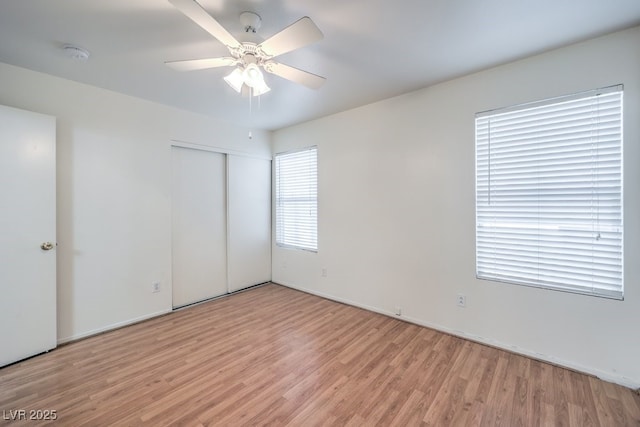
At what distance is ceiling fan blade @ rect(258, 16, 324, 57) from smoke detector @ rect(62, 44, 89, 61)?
1.58 meters

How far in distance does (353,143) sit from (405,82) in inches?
38.3

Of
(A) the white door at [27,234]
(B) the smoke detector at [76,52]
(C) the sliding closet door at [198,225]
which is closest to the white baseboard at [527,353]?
(C) the sliding closet door at [198,225]

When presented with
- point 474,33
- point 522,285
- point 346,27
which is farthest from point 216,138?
point 522,285

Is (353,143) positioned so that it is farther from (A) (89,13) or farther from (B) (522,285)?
(A) (89,13)

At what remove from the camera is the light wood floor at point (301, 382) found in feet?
5.42

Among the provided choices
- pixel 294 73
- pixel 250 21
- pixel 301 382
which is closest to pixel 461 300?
pixel 301 382

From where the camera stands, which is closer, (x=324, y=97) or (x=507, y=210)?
(x=507, y=210)

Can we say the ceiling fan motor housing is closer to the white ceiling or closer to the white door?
the white ceiling

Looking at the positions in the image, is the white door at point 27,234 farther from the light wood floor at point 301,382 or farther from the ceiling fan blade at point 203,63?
the ceiling fan blade at point 203,63

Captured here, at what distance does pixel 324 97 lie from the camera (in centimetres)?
300

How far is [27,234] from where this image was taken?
7.32 ft

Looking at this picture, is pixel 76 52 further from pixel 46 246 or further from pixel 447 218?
pixel 447 218

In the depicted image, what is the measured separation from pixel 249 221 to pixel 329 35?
2958 millimetres

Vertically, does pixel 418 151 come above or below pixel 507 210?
above
